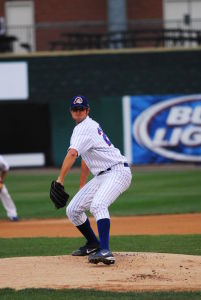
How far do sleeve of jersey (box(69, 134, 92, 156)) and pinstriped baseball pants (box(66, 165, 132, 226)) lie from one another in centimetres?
45

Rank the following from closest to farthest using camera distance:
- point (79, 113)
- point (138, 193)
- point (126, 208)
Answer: point (79, 113) < point (126, 208) < point (138, 193)

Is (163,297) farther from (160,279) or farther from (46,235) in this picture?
(46,235)

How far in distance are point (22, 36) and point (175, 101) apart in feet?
19.8

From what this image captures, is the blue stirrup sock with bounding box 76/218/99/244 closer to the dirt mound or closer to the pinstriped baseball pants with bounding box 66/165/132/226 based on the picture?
the pinstriped baseball pants with bounding box 66/165/132/226

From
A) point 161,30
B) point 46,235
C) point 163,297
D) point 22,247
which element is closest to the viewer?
point 163,297

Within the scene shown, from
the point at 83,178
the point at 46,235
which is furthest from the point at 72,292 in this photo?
the point at 46,235

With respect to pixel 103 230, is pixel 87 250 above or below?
below

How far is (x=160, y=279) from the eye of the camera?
27.3 ft

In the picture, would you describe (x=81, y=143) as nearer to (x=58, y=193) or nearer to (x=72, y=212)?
(x=58, y=193)

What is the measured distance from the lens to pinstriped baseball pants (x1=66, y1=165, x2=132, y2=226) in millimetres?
9164

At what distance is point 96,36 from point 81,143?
19.6 metres

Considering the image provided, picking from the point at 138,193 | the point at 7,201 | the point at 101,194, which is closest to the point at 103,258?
the point at 101,194

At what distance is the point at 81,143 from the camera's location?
9094mm

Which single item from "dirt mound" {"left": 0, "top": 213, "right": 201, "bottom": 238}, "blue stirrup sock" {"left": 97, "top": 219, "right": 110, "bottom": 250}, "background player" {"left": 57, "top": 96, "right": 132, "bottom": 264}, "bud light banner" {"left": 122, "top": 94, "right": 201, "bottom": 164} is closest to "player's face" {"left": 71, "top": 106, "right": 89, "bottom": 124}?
"background player" {"left": 57, "top": 96, "right": 132, "bottom": 264}
